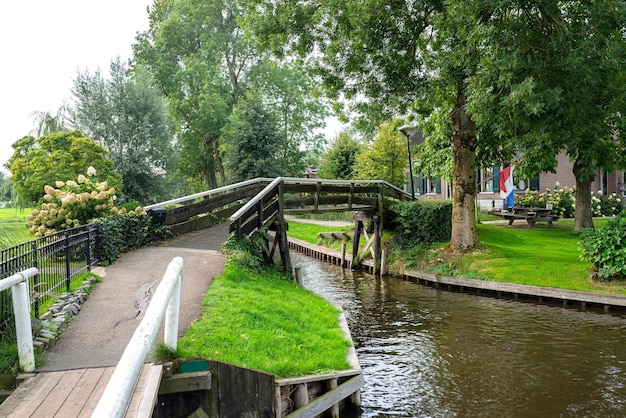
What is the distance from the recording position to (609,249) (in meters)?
13.4

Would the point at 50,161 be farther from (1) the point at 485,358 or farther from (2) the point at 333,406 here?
(1) the point at 485,358

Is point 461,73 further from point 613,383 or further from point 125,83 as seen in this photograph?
point 125,83

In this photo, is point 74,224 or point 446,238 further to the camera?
point 446,238

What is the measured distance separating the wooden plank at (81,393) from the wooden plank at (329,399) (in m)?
2.39

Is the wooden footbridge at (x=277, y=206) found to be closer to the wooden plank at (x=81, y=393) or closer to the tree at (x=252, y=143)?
the wooden plank at (x=81, y=393)

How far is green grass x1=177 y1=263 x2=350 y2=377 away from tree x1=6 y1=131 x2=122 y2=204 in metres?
9.34

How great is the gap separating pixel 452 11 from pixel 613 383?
932 centimetres

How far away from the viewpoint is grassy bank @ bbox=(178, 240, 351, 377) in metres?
6.05

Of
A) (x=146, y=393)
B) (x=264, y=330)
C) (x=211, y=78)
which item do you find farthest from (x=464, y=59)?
(x=211, y=78)

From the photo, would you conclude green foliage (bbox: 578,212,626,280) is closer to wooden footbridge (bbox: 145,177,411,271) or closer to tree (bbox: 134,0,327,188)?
wooden footbridge (bbox: 145,177,411,271)

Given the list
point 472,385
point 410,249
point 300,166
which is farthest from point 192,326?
point 300,166

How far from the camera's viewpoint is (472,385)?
8234mm

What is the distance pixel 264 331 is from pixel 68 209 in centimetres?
666

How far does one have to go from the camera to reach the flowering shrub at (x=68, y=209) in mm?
11133
